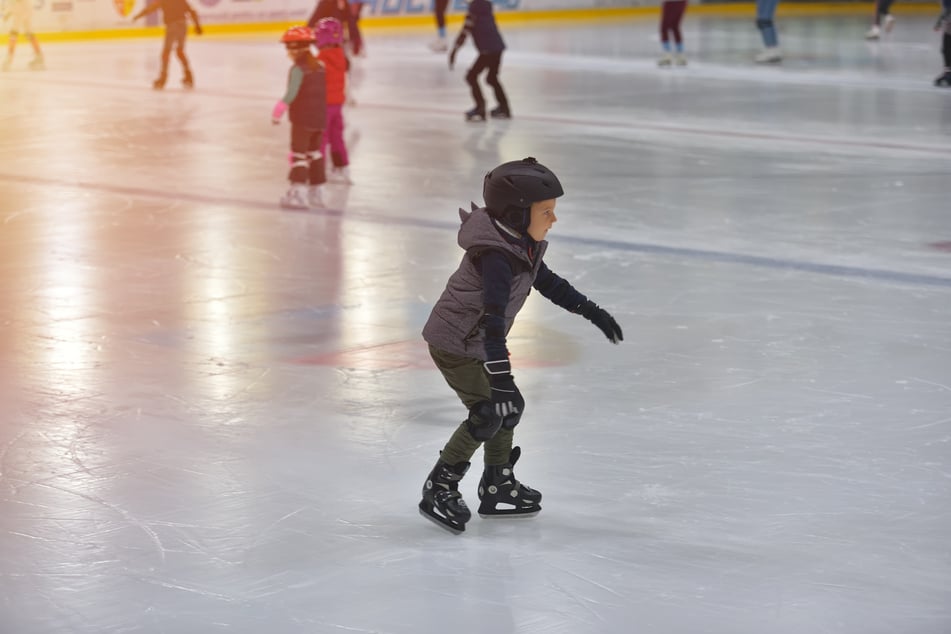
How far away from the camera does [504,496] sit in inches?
160

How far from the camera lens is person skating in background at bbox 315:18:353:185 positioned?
10.8 m

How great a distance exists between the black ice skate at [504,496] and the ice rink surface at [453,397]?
0.15 ft

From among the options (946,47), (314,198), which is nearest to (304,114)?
(314,198)

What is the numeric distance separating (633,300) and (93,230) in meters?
3.49

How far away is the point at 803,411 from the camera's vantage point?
507cm

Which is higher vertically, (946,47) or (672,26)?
(946,47)

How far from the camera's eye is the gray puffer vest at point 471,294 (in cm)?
372

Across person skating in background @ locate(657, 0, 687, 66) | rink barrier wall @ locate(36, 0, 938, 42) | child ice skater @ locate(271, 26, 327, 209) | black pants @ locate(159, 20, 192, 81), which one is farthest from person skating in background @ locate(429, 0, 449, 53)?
child ice skater @ locate(271, 26, 327, 209)

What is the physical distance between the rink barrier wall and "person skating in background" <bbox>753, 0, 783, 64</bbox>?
358 inches

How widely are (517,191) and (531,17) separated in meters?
27.9

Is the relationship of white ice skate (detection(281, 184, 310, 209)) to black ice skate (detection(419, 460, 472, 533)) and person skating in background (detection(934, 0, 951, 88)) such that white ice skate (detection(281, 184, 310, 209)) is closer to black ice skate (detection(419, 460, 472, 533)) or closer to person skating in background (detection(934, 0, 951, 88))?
black ice skate (detection(419, 460, 472, 533))

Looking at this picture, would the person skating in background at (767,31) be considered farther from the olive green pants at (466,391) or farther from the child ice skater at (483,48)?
the olive green pants at (466,391)

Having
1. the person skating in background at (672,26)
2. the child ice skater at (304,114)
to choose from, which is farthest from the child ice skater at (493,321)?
the person skating in background at (672,26)

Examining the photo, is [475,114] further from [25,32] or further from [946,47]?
[25,32]
